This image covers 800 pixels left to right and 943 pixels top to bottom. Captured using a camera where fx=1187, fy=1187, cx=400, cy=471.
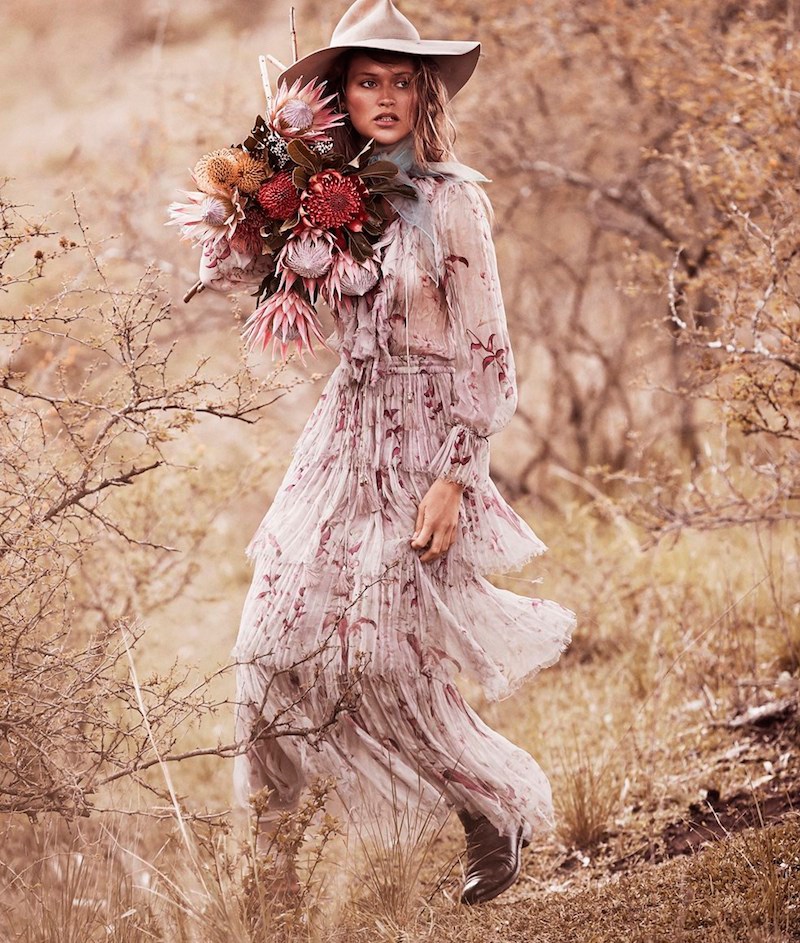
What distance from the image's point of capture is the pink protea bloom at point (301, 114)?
2793 millimetres

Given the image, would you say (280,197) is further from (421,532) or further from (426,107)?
(421,532)

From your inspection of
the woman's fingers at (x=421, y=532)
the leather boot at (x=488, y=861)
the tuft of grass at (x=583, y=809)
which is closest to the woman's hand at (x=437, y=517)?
the woman's fingers at (x=421, y=532)

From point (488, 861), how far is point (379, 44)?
1.99m

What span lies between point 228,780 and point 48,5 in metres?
14.3

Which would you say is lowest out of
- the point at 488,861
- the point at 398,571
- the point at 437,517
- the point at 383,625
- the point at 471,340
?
the point at 488,861

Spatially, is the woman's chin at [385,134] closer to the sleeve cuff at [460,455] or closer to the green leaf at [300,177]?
the green leaf at [300,177]

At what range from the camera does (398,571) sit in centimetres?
278

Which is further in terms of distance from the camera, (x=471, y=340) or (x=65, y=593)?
(x=471, y=340)

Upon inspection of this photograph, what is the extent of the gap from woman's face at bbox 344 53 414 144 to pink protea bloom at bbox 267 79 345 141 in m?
0.06

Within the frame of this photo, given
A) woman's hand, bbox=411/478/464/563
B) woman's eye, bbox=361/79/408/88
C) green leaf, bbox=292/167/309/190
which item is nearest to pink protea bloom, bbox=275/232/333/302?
green leaf, bbox=292/167/309/190

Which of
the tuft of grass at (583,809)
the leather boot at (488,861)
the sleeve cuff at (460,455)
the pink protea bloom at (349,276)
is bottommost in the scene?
the tuft of grass at (583,809)

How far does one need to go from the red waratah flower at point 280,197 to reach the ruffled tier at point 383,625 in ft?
1.34

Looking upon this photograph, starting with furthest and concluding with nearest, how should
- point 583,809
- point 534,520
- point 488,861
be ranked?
point 534,520, point 583,809, point 488,861

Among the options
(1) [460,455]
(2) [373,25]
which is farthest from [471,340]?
(2) [373,25]
